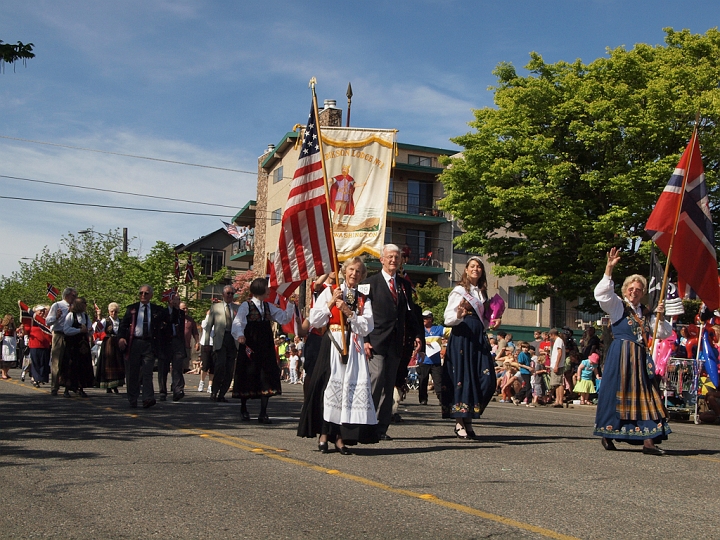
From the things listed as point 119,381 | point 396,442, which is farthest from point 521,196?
point 396,442

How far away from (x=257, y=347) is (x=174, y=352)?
5859 millimetres

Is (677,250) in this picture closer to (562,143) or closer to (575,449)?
(575,449)

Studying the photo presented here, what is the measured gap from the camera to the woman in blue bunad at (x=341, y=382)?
25.8ft

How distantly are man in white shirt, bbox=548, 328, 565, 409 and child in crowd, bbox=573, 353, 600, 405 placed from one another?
38 centimetres

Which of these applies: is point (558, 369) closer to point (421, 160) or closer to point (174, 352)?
point (174, 352)

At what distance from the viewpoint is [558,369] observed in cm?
1961

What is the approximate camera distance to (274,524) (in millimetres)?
4859

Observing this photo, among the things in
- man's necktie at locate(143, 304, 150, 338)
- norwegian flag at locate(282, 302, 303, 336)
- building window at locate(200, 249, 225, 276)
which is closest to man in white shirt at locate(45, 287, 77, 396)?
man's necktie at locate(143, 304, 150, 338)

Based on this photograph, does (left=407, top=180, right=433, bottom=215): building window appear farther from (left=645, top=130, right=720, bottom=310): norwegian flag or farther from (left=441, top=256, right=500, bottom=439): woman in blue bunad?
(left=441, top=256, right=500, bottom=439): woman in blue bunad

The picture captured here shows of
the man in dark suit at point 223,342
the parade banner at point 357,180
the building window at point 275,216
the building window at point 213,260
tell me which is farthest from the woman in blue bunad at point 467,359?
the building window at point 213,260

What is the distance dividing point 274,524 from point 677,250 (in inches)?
286

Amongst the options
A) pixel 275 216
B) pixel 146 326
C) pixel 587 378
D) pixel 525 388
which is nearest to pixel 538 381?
pixel 525 388

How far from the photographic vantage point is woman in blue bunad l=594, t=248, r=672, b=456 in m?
8.27

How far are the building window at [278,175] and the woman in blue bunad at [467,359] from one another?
153 ft
